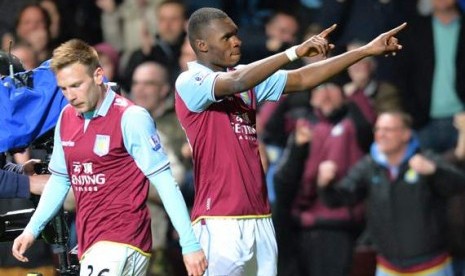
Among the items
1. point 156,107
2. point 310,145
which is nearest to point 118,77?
point 156,107

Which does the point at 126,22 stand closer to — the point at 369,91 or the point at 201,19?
the point at 369,91

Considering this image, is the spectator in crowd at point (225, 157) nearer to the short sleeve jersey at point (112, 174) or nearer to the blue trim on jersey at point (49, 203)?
the short sleeve jersey at point (112, 174)

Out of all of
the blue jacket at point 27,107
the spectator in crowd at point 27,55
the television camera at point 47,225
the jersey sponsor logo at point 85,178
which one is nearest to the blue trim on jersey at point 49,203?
the jersey sponsor logo at point 85,178

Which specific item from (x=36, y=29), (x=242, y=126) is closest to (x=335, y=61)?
(x=242, y=126)

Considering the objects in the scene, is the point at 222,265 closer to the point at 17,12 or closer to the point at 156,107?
the point at 156,107

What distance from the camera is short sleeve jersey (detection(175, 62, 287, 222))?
7.52 m

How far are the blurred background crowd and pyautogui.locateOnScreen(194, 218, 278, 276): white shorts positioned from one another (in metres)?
2.92

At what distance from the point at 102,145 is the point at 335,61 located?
1.26 metres

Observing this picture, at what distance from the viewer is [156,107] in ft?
38.0

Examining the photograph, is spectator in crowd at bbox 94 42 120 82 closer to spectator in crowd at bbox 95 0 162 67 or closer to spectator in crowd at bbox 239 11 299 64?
spectator in crowd at bbox 95 0 162 67

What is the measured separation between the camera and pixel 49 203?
292 inches

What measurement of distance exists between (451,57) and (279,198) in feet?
5.76

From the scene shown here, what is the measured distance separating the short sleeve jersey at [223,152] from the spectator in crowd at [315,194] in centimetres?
322

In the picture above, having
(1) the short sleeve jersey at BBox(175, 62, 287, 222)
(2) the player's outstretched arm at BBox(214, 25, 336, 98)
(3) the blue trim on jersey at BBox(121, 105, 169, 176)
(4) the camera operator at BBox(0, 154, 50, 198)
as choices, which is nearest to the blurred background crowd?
(4) the camera operator at BBox(0, 154, 50, 198)
